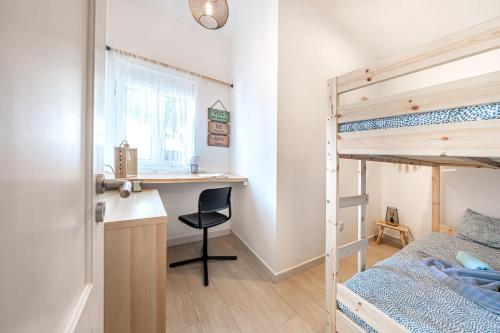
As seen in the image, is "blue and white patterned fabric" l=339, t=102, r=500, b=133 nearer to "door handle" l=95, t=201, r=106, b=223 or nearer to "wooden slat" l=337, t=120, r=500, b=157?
"wooden slat" l=337, t=120, r=500, b=157

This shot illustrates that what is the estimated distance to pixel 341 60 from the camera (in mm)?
2230

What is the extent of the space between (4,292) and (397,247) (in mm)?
3262

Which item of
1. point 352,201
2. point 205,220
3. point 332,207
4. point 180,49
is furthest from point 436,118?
point 180,49

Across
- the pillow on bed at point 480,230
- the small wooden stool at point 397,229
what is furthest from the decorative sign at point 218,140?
the pillow on bed at point 480,230

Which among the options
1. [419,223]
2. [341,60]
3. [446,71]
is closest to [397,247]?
[419,223]

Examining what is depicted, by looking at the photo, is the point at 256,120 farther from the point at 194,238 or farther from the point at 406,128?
the point at 194,238

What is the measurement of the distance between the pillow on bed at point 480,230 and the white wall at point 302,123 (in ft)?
3.24

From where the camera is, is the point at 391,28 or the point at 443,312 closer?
the point at 443,312

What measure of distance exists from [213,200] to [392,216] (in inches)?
95.6

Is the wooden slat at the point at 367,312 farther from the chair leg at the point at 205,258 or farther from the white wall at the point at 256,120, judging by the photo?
the chair leg at the point at 205,258

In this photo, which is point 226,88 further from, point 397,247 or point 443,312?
point 397,247

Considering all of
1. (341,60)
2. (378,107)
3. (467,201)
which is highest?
(341,60)

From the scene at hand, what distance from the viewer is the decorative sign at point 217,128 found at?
2.69 metres

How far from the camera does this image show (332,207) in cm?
103
